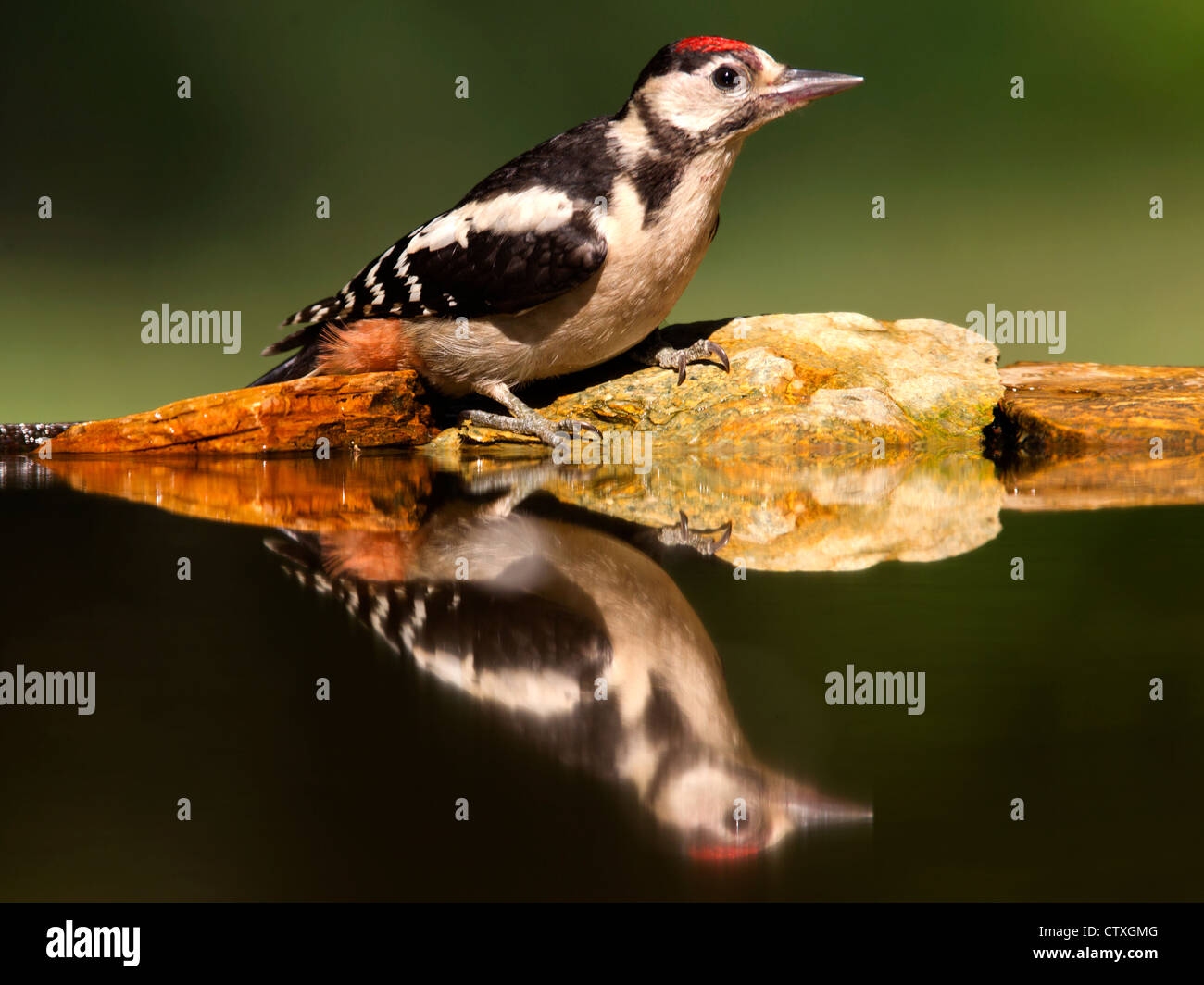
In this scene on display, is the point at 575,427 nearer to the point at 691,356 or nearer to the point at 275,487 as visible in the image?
the point at 691,356

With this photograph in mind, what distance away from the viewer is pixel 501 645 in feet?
3.96

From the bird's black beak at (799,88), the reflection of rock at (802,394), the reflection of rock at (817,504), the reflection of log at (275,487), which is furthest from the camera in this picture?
the reflection of rock at (802,394)

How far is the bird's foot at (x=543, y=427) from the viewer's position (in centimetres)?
334

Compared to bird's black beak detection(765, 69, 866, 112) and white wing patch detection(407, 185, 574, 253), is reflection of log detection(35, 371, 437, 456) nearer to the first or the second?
white wing patch detection(407, 185, 574, 253)

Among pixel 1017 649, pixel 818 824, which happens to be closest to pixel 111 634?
pixel 818 824

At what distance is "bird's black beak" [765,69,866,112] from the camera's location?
301 cm

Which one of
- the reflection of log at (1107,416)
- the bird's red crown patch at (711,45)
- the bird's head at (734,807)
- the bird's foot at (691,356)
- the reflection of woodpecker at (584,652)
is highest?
the bird's red crown patch at (711,45)

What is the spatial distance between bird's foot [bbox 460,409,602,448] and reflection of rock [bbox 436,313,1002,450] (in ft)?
0.25

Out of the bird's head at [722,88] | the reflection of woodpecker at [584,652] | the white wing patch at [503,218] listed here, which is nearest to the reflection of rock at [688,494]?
the reflection of woodpecker at [584,652]

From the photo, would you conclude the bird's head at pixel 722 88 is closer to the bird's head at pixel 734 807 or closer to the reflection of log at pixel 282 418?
the reflection of log at pixel 282 418

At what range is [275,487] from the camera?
2.60m

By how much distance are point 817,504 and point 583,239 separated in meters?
1.22

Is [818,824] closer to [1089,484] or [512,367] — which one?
[1089,484]

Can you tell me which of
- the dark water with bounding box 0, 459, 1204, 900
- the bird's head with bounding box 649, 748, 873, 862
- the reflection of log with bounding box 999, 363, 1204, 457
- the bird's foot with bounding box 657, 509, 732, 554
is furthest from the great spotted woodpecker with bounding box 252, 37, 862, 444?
the bird's head with bounding box 649, 748, 873, 862
